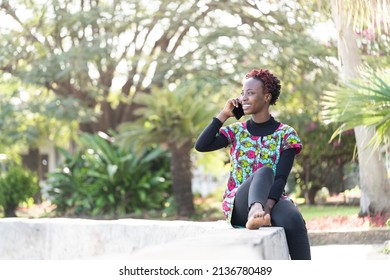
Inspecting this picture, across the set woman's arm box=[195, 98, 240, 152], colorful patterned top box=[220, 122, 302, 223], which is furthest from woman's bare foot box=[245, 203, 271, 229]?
woman's arm box=[195, 98, 240, 152]

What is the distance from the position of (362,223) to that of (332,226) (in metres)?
0.40

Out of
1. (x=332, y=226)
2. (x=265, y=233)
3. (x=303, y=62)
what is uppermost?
(x=303, y=62)

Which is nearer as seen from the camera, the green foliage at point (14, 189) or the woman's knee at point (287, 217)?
the woman's knee at point (287, 217)

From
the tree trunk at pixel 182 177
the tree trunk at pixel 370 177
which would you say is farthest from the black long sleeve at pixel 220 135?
the tree trunk at pixel 182 177

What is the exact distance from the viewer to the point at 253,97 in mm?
4887

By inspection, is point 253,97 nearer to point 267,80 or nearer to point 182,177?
point 267,80

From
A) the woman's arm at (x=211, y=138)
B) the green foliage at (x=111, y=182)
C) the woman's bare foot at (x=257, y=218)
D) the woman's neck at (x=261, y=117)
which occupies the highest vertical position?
Result: the woman's neck at (x=261, y=117)

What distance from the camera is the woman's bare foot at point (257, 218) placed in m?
4.33

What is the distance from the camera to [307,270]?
13.7ft

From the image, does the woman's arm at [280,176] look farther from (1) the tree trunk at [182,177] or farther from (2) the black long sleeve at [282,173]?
(1) the tree trunk at [182,177]

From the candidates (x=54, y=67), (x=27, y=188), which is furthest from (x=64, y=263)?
(x=27, y=188)

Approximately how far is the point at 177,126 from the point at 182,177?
1.02 metres

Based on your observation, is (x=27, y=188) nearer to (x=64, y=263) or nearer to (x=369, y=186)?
(x=369, y=186)

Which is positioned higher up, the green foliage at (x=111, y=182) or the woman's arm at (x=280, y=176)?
the woman's arm at (x=280, y=176)
